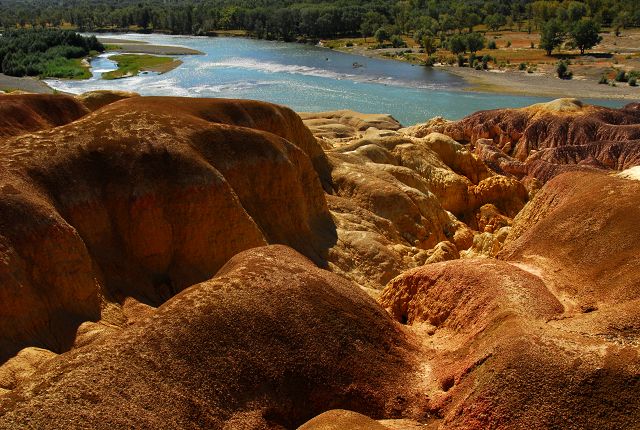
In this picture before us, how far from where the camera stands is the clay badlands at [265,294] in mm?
12891

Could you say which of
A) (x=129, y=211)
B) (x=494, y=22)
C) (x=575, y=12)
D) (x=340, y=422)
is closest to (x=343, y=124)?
(x=129, y=211)

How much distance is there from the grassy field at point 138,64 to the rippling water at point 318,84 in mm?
2051

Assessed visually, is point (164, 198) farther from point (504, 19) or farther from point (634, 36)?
point (504, 19)

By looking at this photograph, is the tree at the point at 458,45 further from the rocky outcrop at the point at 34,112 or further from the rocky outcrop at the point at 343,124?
the rocky outcrop at the point at 34,112

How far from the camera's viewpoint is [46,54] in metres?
117

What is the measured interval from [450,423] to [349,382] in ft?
8.37

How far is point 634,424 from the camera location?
39.4 ft

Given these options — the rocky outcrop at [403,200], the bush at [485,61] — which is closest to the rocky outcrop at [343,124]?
the rocky outcrop at [403,200]

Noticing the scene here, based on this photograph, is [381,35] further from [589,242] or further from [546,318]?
[546,318]

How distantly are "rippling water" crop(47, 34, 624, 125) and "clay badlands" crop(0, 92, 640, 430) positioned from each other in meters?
52.6

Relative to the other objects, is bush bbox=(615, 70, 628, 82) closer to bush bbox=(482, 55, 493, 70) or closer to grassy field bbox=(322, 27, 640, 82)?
grassy field bbox=(322, 27, 640, 82)

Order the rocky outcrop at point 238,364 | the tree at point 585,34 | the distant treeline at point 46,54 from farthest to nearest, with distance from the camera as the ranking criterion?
the tree at point 585,34
the distant treeline at point 46,54
the rocky outcrop at point 238,364

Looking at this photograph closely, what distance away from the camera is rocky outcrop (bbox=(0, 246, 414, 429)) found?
12094 millimetres

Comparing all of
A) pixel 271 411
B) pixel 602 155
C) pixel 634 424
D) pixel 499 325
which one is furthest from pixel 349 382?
pixel 602 155
